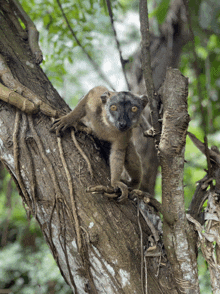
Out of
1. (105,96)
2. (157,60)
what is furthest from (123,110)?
(157,60)

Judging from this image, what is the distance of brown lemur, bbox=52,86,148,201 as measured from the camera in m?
3.37

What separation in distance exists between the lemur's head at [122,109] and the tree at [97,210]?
0.70 meters

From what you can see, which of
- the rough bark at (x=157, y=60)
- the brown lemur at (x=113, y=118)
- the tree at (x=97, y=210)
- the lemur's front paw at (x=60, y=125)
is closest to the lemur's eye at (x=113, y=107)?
the brown lemur at (x=113, y=118)

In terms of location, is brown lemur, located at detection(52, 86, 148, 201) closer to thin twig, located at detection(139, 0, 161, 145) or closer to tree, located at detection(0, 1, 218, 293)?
tree, located at detection(0, 1, 218, 293)

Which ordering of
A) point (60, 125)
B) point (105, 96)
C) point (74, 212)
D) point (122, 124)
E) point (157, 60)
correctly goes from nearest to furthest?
point (74, 212), point (60, 125), point (122, 124), point (105, 96), point (157, 60)

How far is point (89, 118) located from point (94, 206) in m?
1.47

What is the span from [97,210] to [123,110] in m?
1.42

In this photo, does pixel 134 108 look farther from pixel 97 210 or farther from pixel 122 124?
pixel 97 210

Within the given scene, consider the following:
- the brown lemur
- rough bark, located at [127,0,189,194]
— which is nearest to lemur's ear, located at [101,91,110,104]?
the brown lemur

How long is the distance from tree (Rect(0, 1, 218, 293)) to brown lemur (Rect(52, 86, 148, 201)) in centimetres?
51

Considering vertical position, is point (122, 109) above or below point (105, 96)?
below

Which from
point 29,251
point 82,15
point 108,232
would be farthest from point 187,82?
point 29,251

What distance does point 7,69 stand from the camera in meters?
3.05

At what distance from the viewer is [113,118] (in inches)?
137
